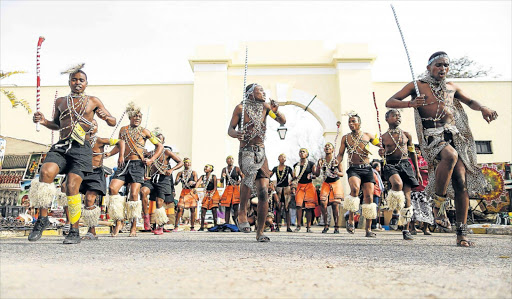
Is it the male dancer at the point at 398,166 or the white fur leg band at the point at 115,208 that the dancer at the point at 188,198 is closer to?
the white fur leg band at the point at 115,208

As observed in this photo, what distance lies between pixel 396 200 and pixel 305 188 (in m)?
3.70

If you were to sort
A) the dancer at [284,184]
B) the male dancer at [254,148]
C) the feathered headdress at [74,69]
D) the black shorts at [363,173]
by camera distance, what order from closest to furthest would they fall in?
the feathered headdress at [74,69] < the male dancer at [254,148] < the black shorts at [363,173] < the dancer at [284,184]

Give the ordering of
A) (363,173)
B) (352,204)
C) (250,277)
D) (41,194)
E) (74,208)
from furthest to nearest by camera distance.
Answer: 1. (363,173)
2. (352,204)
3. (74,208)
4. (41,194)
5. (250,277)

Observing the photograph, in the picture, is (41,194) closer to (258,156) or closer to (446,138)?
(258,156)

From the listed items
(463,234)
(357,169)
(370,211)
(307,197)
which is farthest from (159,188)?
(463,234)

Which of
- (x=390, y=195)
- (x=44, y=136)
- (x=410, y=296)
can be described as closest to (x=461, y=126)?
(x=390, y=195)

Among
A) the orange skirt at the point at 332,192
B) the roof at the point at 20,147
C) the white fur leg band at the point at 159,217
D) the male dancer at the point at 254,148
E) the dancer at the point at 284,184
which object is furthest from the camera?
the roof at the point at 20,147

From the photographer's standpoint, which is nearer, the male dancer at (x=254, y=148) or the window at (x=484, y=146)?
the male dancer at (x=254, y=148)

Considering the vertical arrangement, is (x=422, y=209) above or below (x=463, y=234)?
above

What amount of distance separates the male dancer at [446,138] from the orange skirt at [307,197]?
5.27 meters

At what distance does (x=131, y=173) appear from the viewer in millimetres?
7043

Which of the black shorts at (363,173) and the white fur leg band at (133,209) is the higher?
the black shorts at (363,173)

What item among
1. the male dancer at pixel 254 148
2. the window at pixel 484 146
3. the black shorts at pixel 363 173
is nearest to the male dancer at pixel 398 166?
the black shorts at pixel 363 173

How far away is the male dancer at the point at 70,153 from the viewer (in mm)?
4578
